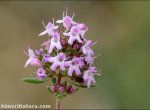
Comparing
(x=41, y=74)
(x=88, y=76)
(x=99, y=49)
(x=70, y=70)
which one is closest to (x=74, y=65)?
(x=70, y=70)

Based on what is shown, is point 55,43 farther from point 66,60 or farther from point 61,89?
point 61,89

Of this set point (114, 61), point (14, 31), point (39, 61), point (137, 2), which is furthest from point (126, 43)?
point (39, 61)

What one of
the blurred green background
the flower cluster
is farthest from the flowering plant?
the blurred green background

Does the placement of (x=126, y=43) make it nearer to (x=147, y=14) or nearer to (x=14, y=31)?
(x=147, y=14)

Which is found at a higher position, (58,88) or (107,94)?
(107,94)

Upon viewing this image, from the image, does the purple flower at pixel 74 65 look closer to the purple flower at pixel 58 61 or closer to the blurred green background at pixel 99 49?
the purple flower at pixel 58 61

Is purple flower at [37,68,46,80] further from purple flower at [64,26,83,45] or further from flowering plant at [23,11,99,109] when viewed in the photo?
purple flower at [64,26,83,45]

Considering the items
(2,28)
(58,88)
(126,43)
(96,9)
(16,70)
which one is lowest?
(58,88)
